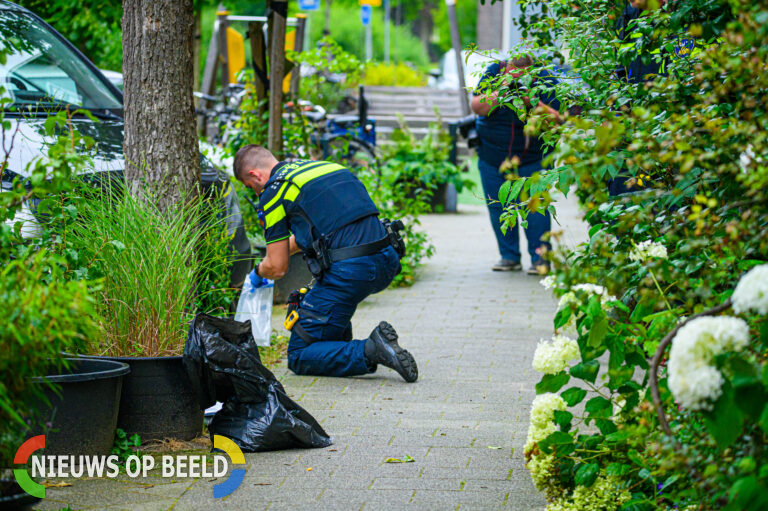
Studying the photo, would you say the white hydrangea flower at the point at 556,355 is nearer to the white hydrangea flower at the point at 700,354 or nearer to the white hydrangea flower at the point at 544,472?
the white hydrangea flower at the point at 544,472

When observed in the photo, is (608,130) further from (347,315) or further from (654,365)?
(347,315)

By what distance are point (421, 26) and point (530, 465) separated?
70.9 meters

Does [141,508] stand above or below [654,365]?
below

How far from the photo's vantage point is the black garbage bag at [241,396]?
13.5 ft

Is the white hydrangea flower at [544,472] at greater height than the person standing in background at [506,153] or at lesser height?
lesser

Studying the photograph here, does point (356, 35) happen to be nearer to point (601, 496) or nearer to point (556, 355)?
point (556, 355)

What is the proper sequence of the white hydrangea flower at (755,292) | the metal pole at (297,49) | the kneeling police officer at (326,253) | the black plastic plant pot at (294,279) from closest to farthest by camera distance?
1. the white hydrangea flower at (755,292)
2. the kneeling police officer at (326,253)
3. the black plastic plant pot at (294,279)
4. the metal pole at (297,49)

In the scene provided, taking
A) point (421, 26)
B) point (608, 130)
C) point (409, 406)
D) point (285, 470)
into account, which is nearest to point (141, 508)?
point (285, 470)

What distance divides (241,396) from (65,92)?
3.55 meters

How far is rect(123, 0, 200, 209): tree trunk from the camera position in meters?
5.16

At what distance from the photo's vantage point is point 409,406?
502 cm

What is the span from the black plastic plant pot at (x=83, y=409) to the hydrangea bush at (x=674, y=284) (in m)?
1.77

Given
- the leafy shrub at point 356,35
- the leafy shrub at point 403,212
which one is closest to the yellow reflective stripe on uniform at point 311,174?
the leafy shrub at point 403,212

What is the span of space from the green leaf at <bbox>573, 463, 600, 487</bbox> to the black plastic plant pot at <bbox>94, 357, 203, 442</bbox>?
1903 millimetres
